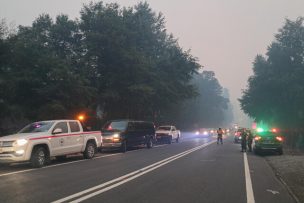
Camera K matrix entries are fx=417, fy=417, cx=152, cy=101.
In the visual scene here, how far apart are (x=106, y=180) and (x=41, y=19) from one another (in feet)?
150

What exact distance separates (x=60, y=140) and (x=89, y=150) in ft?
9.16

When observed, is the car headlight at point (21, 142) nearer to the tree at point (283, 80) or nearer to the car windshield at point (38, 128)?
the car windshield at point (38, 128)

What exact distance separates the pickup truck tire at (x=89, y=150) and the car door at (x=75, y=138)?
64 cm

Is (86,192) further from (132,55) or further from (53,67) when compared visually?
(132,55)

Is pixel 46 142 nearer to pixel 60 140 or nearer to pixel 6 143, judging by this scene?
pixel 60 140

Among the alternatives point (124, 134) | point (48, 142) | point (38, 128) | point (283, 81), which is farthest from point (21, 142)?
point (283, 81)

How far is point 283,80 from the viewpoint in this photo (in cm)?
6334

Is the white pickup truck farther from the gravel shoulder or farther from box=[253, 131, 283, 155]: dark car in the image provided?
box=[253, 131, 283, 155]: dark car

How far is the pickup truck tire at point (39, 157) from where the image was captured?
1639 cm

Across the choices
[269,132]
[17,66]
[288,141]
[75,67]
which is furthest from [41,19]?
[269,132]

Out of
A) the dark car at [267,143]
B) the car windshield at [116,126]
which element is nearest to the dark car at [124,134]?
the car windshield at [116,126]

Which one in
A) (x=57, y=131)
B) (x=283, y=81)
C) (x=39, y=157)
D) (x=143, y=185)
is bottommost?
(x=143, y=185)

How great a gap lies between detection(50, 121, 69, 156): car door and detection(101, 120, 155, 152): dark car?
762cm

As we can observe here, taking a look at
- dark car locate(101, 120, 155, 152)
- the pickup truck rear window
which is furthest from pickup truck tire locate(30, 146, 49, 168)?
dark car locate(101, 120, 155, 152)
